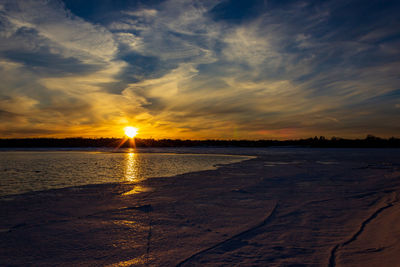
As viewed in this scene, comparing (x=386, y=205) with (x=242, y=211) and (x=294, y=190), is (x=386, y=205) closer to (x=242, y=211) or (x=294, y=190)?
(x=294, y=190)

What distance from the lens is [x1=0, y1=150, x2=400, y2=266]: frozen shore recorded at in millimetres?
4234

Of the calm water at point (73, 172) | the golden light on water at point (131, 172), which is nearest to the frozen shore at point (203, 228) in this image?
the calm water at point (73, 172)

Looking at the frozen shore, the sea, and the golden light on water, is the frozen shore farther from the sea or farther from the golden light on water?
the golden light on water

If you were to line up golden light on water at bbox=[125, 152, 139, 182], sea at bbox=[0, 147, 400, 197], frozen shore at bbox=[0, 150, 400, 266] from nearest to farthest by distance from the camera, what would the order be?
frozen shore at bbox=[0, 150, 400, 266]
sea at bbox=[0, 147, 400, 197]
golden light on water at bbox=[125, 152, 139, 182]

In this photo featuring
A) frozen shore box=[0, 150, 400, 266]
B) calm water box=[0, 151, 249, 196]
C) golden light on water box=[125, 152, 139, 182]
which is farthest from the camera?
golden light on water box=[125, 152, 139, 182]

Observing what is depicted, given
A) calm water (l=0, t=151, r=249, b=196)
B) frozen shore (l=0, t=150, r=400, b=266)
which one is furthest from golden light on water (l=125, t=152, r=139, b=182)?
frozen shore (l=0, t=150, r=400, b=266)

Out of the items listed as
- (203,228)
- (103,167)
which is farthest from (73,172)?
(203,228)

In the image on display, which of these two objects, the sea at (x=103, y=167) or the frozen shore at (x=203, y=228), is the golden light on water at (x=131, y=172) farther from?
the frozen shore at (x=203, y=228)

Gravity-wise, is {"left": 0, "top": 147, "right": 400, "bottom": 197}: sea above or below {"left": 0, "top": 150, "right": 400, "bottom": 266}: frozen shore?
below

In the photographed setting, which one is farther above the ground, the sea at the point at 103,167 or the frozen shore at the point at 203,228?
the frozen shore at the point at 203,228

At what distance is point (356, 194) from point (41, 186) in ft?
41.0

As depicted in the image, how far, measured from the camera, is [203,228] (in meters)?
5.71

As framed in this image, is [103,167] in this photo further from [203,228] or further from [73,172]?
[203,228]

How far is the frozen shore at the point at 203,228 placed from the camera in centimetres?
423
